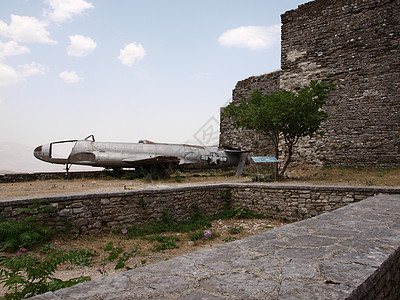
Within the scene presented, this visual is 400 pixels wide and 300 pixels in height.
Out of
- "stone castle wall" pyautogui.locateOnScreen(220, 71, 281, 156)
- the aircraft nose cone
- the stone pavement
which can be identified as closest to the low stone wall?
the stone pavement

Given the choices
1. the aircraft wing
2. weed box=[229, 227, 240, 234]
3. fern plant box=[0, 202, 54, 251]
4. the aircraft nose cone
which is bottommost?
weed box=[229, 227, 240, 234]

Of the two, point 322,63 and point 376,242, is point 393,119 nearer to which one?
point 322,63

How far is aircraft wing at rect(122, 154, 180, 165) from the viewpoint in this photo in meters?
10.0

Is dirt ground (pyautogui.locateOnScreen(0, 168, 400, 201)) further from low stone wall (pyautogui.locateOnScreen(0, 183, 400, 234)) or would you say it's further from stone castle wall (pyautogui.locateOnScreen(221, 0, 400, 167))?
low stone wall (pyautogui.locateOnScreen(0, 183, 400, 234))

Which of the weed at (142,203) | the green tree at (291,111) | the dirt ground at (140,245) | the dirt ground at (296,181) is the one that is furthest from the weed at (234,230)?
the green tree at (291,111)

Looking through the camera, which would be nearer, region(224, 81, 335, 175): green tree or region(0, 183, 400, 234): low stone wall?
region(0, 183, 400, 234): low stone wall

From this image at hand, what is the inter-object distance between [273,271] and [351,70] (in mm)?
11495

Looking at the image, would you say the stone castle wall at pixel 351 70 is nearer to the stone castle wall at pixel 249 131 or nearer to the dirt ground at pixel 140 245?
the stone castle wall at pixel 249 131

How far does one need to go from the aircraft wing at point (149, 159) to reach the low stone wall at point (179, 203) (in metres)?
2.67

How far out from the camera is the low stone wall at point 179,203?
5332mm

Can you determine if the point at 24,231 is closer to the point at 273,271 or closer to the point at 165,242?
the point at 165,242

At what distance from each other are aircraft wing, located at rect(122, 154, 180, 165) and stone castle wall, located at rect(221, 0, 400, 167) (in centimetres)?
540

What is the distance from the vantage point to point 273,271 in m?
1.77

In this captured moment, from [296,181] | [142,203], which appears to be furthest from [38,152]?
[296,181]
